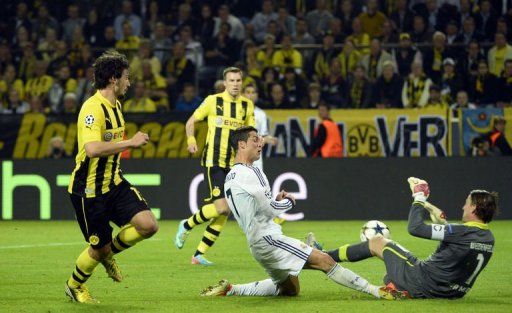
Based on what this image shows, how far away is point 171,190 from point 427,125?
4.66 meters

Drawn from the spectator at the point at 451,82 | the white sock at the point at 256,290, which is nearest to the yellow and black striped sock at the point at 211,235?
the white sock at the point at 256,290

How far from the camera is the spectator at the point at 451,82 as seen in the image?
1970 centimetres

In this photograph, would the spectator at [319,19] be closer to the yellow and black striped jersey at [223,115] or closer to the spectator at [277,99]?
the spectator at [277,99]

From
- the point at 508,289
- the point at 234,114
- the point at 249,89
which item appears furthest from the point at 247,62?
the point at 508,289

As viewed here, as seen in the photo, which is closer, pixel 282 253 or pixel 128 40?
pixel 282 253

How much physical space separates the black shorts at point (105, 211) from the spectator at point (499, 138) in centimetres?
1062

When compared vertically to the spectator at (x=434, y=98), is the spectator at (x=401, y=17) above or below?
above

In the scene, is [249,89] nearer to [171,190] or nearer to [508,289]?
[171,190]

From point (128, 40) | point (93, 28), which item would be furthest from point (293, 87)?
point (93, 28)

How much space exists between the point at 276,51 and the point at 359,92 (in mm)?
2040

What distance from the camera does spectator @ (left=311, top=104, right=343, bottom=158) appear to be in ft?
60.1

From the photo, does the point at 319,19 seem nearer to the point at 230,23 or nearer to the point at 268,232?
the point at 230,23

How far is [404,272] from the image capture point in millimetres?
9000

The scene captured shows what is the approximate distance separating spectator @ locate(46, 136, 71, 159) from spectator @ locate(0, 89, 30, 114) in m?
1.71
